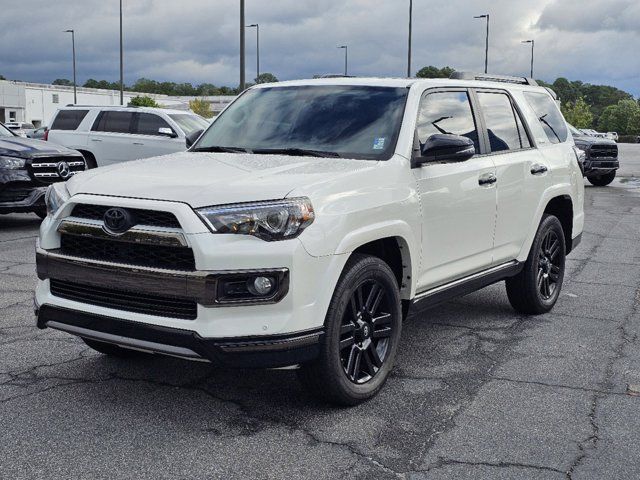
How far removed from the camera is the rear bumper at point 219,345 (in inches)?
144

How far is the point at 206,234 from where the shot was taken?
364cm

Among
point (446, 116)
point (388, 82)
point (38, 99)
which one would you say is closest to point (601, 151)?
point (446, 116)

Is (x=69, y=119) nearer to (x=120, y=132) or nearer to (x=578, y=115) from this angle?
(x=120, y=132)

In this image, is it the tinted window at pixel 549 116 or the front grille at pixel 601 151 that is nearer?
the tinted window at pixel 549 116

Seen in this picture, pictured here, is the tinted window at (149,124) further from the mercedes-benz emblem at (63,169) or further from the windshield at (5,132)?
the mercedes-benz emblem at (63,169)

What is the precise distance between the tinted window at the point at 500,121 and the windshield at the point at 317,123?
3.22ft

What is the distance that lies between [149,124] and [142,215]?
13.6 metres

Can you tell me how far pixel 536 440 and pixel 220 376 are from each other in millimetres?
1873

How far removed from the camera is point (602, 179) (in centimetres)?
2166

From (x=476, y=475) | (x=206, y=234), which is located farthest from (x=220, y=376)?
(x=476, y=475)

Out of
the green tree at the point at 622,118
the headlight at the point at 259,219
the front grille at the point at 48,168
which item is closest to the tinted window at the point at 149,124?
the front grille at the point at 48,168

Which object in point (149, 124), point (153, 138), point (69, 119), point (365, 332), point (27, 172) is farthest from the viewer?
point (69, 119)

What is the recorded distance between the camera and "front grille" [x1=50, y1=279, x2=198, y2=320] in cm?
373

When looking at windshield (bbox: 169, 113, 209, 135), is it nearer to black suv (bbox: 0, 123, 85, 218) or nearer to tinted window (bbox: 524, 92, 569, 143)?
black suv (bbox: 0, 123, 85, 218)
